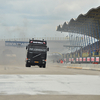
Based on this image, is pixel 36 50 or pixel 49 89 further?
pixel 36 50

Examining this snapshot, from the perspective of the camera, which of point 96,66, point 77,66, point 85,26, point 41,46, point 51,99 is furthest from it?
→ point 85,26

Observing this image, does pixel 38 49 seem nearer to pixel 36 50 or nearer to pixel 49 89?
pixel 36 50

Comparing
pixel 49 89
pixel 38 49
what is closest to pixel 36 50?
pixel 38 49

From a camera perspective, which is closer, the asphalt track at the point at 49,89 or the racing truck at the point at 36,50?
the asphalt track at the point at 49,89

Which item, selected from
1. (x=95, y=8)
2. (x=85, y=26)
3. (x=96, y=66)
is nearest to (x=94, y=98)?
(x=96, y=66)

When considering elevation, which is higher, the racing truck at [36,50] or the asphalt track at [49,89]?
the racing truck at [36,50]

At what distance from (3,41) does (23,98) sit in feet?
325

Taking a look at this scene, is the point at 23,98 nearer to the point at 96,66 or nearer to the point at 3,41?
the point at 96,66

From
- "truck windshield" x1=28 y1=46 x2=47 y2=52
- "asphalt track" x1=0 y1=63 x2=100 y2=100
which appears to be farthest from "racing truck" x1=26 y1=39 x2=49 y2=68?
"asphalt track" x1=0 y1=63 x2=100 y2=100

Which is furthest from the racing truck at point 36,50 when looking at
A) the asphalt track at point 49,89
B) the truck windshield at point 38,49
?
the asphalt track at point 49,89

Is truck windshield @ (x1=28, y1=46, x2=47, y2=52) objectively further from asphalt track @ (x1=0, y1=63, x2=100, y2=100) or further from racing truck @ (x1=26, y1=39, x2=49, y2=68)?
asphalt track @ (x1=0, y1=63, x2=100, y2=100)

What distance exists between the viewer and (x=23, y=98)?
6.62 metres

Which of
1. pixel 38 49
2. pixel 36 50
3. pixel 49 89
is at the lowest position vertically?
pixel 49 89

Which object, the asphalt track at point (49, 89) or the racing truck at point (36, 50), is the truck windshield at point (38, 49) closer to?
the racing truck at point (36, 50)
